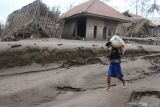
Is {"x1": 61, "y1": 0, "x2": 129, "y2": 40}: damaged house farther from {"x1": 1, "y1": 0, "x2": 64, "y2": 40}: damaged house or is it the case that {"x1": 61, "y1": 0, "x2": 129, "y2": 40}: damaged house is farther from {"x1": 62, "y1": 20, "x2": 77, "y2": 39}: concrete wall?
{"x1": 1, "y1": 0, "x2": 64, "y2": 40}: damaged house

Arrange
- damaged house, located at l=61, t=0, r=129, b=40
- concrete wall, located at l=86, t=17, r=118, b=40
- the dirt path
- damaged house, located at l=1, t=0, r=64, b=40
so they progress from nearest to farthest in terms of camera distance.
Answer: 1. the dirt path
2. damaged house, located at l=1, t=0, r=64, b=40
3. damaged house, located at l=61, t=0, r=129, b=40
4. concrete wall, located at l=86, t=17, r=118, b=40

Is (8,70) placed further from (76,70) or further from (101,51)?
(101,51)

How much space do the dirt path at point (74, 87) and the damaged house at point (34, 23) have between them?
9112 mm

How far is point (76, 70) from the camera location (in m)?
12.8

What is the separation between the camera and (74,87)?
10820 millimetres

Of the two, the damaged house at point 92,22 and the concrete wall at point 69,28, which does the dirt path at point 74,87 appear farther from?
the concrete wall at point 69,28

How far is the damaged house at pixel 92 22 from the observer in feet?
75.7

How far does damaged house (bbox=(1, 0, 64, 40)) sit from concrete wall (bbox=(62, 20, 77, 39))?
142 centimetres

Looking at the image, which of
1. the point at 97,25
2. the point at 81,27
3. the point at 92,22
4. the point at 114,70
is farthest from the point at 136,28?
the point at 114,70

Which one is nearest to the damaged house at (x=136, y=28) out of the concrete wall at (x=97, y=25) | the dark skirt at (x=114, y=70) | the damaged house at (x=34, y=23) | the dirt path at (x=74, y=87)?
the concrete wall at (x=97, y=25)

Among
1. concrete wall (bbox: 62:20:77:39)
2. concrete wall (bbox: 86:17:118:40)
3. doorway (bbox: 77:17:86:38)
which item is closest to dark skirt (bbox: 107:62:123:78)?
concrete wall (bbox: 86:17:118:40)

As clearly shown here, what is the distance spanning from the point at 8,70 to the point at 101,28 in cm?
1299

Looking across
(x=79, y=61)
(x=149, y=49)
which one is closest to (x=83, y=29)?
(x=149, y=49)

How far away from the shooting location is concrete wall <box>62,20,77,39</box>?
24969mm
